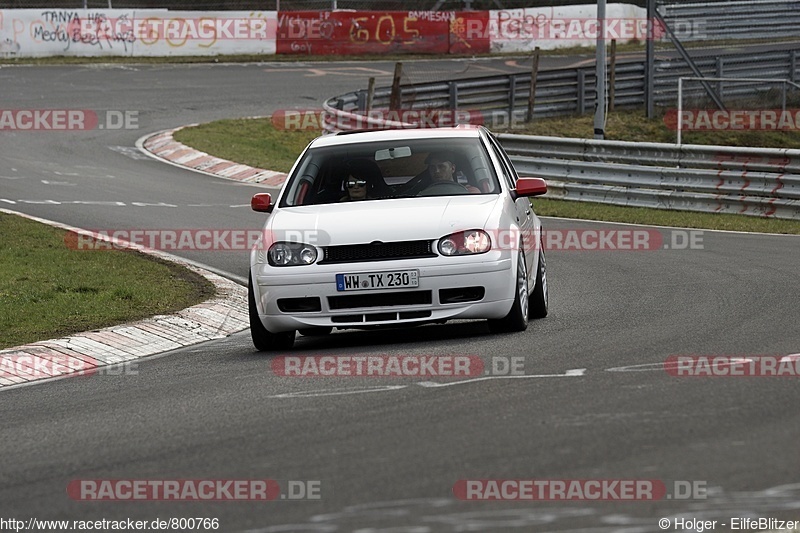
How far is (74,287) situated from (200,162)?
1280cm

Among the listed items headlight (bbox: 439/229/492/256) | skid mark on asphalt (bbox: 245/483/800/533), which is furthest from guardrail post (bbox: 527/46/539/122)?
skid mark on asphalt (bbox: 245/483/800/533)

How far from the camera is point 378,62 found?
41719mm

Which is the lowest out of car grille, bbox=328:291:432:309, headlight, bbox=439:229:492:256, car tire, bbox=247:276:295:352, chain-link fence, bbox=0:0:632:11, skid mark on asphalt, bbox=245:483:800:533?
car tire, bbox=247:276:295:352

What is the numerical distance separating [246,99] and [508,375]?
2622 cm

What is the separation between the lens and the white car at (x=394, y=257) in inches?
358

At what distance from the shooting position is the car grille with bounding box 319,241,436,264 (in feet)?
29.9

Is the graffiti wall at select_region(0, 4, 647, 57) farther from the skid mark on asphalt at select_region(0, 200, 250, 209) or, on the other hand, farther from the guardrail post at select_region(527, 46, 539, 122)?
the skid mark on asphalt at select_region(0, 200, 250, 209)

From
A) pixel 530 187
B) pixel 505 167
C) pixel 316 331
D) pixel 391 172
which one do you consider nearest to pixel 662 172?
pixel 505 167

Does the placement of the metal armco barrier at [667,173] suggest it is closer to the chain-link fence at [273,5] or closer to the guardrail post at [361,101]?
the guardrail post at [361,101]

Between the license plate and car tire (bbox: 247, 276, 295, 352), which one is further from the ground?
the license plate

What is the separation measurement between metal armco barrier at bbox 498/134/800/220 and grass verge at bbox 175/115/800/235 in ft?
0.68

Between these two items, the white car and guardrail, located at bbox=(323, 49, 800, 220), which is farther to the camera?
guardrail, located at bbox=(323, 49, 800, 220)

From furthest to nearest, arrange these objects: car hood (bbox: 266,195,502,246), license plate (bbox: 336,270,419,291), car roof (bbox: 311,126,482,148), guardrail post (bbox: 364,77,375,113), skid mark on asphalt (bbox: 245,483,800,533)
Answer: guardrail post (bbox: 364,77,375,113) < car roof (bbox: 311,126,482,148) < car hood (bbox: 266,195,502,246) < license plate (bbox: 336,270,419,291) < skid mark on asphalt (bbox: 245,483,800,533)

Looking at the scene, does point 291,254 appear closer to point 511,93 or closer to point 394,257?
point 394,257
